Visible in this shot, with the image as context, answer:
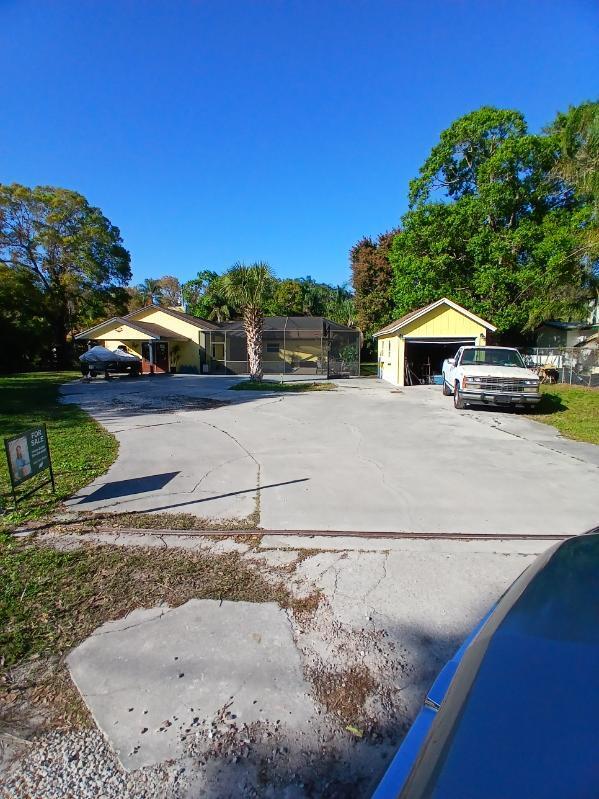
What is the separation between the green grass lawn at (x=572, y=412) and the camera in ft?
29.6

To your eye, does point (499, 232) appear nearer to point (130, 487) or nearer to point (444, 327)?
point (444, 327)

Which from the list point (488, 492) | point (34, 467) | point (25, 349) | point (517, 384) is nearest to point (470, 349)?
point (517, 384)

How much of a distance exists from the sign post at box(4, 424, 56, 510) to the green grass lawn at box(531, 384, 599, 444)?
924cm

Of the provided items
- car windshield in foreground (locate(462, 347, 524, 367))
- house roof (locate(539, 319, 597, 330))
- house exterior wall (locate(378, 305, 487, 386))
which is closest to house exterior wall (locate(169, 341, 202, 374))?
house exterior wall (locate(378, 305, 487, 386))

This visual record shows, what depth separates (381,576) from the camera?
3.34 m

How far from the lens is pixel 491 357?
40.6ft

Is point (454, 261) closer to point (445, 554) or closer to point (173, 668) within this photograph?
point (445, 554)

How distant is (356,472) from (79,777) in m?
4.76

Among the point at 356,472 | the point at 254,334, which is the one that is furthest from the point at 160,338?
the point at 356,472

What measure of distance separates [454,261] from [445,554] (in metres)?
22.8

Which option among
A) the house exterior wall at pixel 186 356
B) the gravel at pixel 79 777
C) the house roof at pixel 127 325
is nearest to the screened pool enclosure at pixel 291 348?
the house exterior wall at pixel 186 356

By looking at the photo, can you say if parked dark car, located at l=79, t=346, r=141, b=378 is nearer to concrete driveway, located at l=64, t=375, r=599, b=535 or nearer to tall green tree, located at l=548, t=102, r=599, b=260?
concrete driveway, located at l=64, t=375, r=599, b=535

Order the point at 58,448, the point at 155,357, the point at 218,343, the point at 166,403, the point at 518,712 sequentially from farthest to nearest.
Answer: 1. the point at 218,343
2. the point at 155,357
3. the point at 166,403
4. the point at 58,448
5. the point at 518,712

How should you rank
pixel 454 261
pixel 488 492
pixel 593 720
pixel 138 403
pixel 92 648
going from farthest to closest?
1. pixel 454 261
2. pixel 138 403
3. pixel 488 492
4. pixel 92 648
5. pixel 593 720
